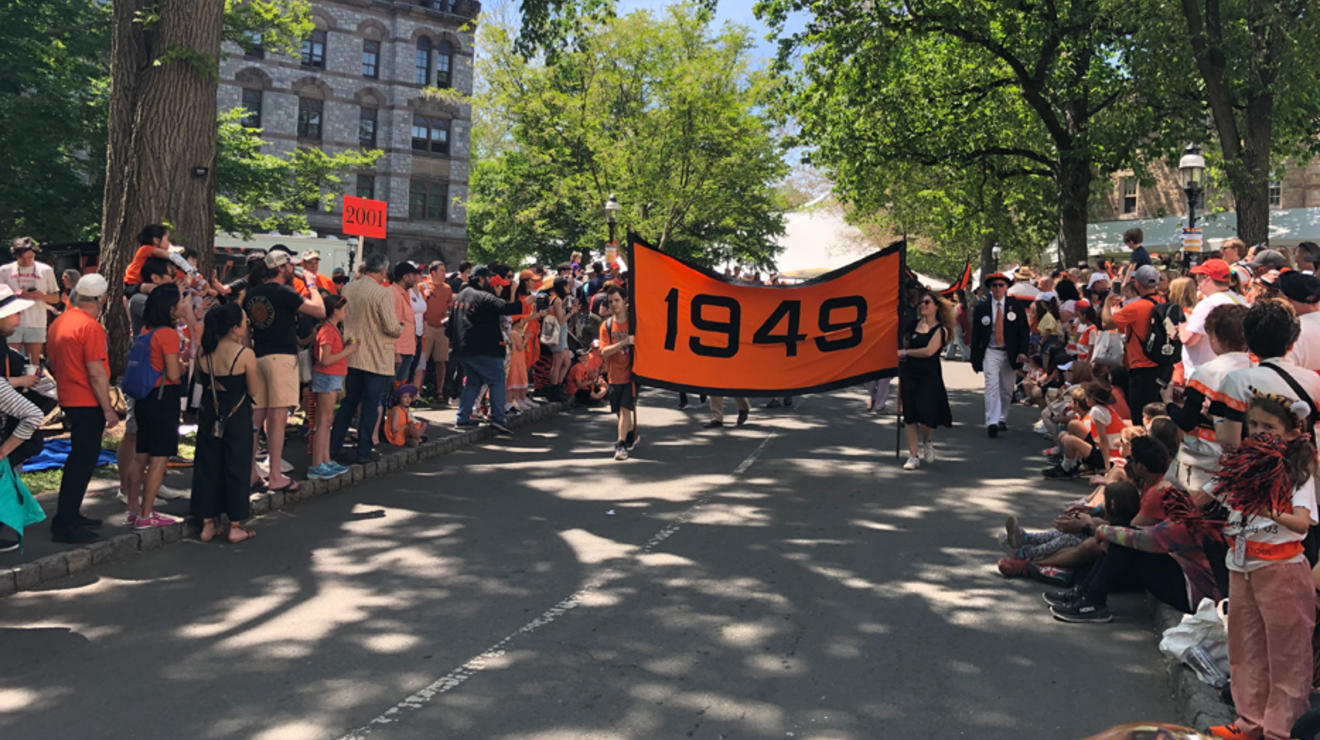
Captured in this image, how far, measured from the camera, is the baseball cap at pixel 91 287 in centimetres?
699

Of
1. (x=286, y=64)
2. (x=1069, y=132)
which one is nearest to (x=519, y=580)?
(x=1069, y=132)

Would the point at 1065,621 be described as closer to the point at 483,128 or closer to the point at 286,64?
the point at 286,64

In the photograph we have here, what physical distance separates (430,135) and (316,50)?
6948 mm

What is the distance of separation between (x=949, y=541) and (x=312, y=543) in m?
4.84

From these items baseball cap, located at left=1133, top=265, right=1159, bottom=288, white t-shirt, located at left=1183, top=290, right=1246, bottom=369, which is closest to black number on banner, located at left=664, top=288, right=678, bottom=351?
baseball cap, located at left=1133, top=265, right=1159, bottom=288

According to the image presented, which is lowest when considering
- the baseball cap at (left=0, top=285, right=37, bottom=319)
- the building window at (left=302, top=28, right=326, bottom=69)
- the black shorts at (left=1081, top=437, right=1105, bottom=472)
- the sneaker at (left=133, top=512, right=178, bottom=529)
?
the sneaker at (left=133, top=512, right=178, bottom=529)

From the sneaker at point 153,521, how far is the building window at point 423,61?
4865 centimetres

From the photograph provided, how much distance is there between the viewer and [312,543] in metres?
7.57

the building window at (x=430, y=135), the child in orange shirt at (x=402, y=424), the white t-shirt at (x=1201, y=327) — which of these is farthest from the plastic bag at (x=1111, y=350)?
the building window at (x=430, y=135)

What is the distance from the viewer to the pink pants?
4066 mm

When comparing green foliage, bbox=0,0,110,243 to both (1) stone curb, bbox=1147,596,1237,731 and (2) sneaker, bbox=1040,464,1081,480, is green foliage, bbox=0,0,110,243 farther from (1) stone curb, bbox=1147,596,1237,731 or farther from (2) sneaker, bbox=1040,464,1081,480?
(1) stone curb, bbox=1147,596,1237,731

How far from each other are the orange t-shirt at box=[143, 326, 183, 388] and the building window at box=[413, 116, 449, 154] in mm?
48139

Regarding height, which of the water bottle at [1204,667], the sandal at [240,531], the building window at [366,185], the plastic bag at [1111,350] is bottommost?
the water bottle at [1204,667]

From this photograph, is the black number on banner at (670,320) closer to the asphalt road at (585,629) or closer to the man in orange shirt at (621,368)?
the man in orange shirt at (621,368)
